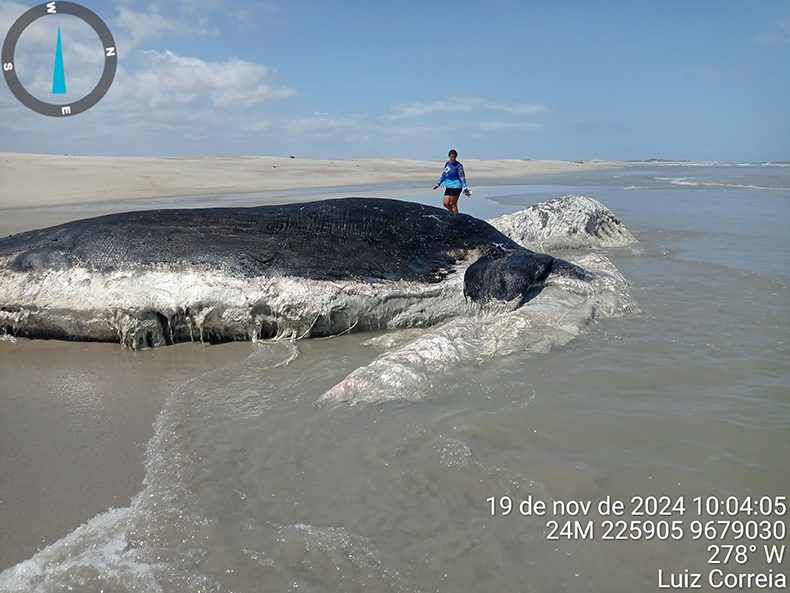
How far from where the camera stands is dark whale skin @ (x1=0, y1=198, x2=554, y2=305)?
16.3 ft

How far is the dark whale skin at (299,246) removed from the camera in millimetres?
4953

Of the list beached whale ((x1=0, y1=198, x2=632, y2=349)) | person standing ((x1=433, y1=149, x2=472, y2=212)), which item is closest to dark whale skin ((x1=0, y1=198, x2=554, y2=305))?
beached whale ((x1=0, y1=198, x2=632, y2=349))

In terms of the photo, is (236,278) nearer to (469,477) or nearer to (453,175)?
(469,477)

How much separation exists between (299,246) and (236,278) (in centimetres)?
69

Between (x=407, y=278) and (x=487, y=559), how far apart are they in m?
3.33

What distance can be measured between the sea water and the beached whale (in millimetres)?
556

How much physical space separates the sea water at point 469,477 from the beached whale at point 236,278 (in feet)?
1.82

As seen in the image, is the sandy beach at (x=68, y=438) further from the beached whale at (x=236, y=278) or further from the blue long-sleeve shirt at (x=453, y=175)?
the blue long-sleeve shirt at (x=453, y=175)

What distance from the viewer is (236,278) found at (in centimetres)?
491

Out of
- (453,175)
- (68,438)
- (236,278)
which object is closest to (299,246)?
(236,278)

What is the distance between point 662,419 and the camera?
10.0ft

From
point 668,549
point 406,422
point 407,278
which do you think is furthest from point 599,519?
point 407,278

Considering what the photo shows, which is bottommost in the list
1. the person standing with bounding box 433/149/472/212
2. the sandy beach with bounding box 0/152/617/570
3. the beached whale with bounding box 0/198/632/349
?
the sandy beach with bounding box 0/152/617/570

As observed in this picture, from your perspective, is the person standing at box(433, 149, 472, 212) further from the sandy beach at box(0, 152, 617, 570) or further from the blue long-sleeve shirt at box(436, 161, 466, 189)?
the sandy beach at box(0, 152, 617, 570)
